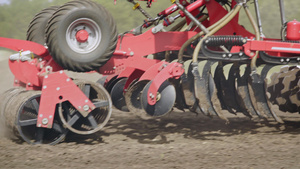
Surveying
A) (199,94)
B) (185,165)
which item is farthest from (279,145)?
(185,165)

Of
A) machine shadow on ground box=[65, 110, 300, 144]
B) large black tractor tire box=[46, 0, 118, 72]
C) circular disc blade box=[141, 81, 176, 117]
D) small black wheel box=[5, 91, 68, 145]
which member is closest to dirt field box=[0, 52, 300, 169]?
machine shadow on ground box=[65, 110, 300, 144]

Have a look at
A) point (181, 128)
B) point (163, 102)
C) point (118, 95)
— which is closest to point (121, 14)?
point (118, 95)

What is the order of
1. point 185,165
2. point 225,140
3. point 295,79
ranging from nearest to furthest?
point 185,165
point 225,140
point 295,79

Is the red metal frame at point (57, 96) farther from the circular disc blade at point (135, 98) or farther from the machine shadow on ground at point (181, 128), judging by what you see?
the circular disc blade at point (135, 98)

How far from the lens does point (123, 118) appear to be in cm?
676

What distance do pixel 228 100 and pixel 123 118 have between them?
64.9 inches

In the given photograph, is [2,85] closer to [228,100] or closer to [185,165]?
[228,100]

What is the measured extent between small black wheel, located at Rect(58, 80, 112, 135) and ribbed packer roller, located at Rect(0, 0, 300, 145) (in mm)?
11

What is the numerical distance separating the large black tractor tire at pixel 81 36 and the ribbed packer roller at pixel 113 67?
0.01 metres

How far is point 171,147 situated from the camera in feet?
16.1

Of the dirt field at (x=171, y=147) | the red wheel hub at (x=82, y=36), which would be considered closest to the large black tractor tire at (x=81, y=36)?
the red wheel hub at (x=82, y=36)

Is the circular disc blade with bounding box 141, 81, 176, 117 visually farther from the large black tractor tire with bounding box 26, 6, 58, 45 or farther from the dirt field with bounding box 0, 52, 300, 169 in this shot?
the large black tractor tire with bounding box 26, 6, 58, 45

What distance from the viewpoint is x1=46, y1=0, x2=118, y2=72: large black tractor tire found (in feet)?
16.2

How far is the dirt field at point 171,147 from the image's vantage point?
4.21 metres
